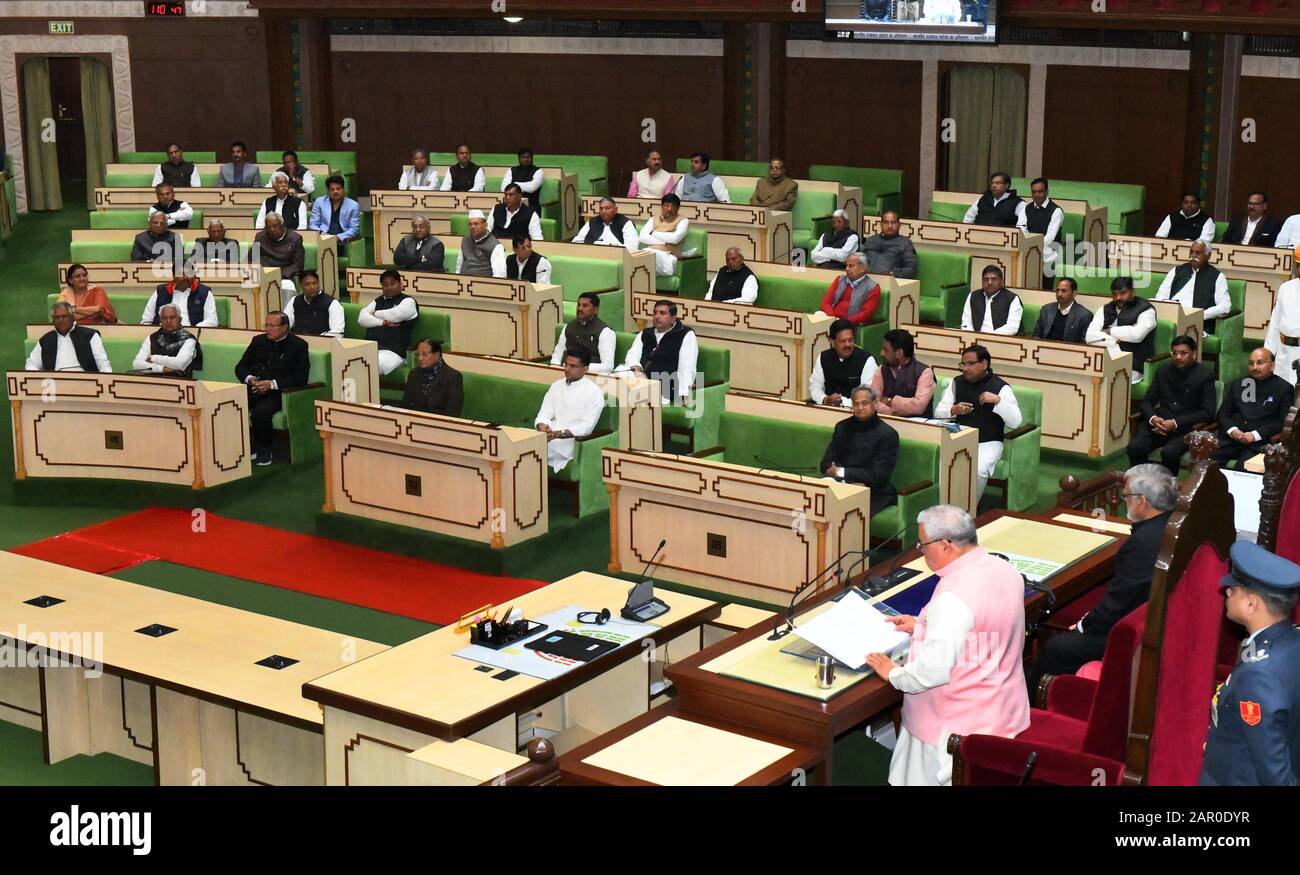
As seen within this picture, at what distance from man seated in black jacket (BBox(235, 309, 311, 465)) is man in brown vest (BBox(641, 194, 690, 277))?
149 inches

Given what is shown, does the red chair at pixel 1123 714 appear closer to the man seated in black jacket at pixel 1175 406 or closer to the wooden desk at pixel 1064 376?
the man seated in black jacket at pixel 1175 406

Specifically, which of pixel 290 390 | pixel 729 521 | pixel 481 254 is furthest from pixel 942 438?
pixel 481 254

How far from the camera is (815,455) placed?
901 cm

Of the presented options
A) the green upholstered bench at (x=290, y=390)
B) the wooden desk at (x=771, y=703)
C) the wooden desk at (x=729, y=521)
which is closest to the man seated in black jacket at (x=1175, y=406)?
the wooden desk at (x=729, y=521)

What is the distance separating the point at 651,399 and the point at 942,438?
191 centimetres

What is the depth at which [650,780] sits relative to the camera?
4.71 meters

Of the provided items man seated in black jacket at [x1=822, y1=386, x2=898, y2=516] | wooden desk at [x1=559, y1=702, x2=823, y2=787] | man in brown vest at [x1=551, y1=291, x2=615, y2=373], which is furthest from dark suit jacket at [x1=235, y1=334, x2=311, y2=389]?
wooden desk at [x1=559, y1=702, x2=823, y2=787]

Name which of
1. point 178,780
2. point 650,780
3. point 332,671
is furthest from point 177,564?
point 650,780

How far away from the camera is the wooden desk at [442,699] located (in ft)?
17.6

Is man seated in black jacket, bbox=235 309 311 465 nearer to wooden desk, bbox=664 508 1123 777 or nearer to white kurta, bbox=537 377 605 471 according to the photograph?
white kurta, bbox=537 377 605 471

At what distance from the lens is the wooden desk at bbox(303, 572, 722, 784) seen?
5375 millimetres

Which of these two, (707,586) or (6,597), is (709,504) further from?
(6,597)

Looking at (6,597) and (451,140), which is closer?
(6,597)

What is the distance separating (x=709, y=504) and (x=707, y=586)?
0.44m
